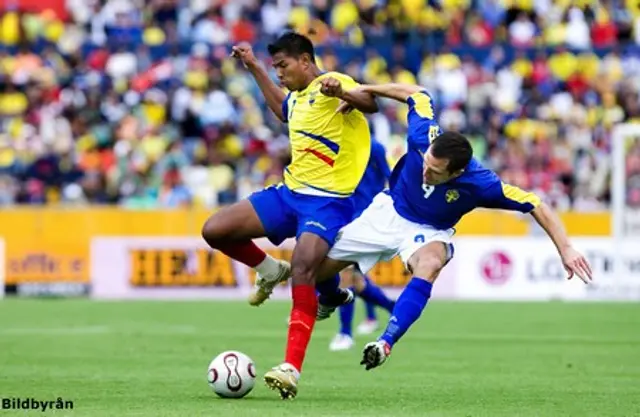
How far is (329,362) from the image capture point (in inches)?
550

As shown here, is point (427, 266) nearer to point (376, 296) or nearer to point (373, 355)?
point (373, 355)

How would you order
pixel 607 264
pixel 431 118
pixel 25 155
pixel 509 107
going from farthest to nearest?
1. pixel 509 107
2. pixel 25 155
3. pixel 607 264
4. pixel 431 118

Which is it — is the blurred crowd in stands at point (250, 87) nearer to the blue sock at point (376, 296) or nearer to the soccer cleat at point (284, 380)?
the blue sock at point (376, 296)

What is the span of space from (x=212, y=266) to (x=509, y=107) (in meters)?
7.23

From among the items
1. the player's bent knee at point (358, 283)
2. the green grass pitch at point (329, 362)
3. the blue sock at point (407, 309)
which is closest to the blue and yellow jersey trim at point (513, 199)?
the blue sock at point (407, 309)

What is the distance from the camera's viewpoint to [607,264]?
25109mm

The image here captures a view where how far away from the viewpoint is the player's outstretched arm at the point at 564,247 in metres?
10.4

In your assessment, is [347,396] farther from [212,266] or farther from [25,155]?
[25,155]

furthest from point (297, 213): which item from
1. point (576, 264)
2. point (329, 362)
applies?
point (329, 362)

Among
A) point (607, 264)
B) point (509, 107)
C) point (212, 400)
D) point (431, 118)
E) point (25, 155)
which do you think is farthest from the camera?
point (509, 107)

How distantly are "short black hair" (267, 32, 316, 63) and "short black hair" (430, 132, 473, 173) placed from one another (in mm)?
1433

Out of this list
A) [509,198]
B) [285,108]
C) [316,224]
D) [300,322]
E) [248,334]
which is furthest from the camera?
[248,334]

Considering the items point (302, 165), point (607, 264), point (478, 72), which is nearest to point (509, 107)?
point (478, 72)

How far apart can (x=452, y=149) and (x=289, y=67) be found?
158cm
